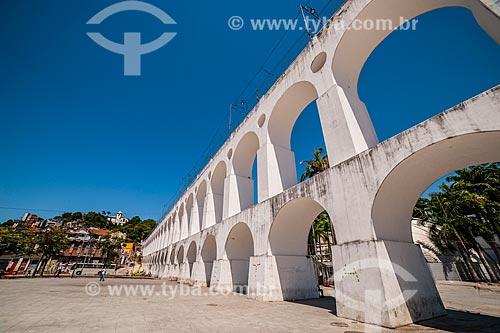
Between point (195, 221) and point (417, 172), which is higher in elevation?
point (195, 221)

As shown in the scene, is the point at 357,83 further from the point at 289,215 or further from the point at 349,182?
the point at 289,215

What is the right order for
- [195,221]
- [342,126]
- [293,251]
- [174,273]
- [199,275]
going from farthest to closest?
[174,273] → [195,221] → [199,275] → [293,251] → [342,126]

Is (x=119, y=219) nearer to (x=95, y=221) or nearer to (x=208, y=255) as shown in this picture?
(x=95, y=221)

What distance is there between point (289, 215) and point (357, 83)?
19.7 ft

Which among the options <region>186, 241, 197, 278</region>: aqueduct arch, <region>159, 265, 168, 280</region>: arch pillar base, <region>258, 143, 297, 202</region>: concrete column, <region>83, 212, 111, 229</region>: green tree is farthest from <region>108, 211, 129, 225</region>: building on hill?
<region>258, 143, 297, 202</region>: concrete column

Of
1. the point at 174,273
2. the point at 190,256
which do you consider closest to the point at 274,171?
the point at 190,256

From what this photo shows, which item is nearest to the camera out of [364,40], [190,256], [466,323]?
[466,323]

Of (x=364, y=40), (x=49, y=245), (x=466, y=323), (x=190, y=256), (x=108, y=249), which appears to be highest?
(x=364, y=40)

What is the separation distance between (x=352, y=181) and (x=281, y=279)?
18.5 feet

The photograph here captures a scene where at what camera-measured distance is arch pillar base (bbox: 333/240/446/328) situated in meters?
5.50

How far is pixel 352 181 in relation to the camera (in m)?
6.82

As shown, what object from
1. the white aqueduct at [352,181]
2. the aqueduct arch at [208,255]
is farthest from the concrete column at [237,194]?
the aqueduct arch at [208,255]

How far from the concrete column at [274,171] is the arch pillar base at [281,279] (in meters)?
2.97

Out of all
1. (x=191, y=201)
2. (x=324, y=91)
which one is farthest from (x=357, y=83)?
(x=191, y=201)
